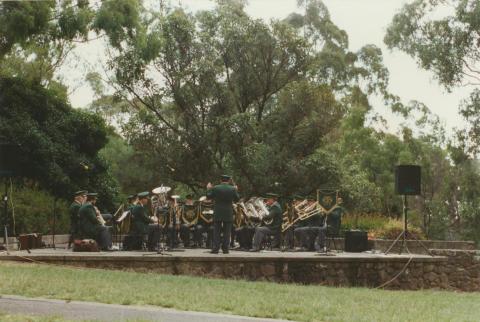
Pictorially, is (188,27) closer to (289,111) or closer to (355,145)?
(289,111)

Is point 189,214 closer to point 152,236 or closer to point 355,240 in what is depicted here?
point 152,236

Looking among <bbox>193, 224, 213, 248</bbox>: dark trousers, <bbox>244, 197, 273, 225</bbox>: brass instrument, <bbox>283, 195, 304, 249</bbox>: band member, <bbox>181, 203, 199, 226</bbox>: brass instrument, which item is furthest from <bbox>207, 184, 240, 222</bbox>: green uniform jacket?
<bbox>283, 195, 304, 249</bbox>: band member

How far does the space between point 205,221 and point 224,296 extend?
30.3 feet

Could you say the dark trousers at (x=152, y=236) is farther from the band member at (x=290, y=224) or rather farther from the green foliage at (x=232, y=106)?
the green foliage at (x=232, y=106)

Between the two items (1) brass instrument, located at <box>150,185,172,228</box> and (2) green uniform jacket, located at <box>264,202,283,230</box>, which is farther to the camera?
(2) green uniform jacket, located at <box>264,202,283,230</box>

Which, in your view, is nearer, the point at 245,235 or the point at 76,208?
the point at 76,208

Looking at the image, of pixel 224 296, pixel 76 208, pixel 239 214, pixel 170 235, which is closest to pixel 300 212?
pixel 239 214

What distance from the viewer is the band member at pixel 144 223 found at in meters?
16.7

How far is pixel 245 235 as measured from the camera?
19234mm

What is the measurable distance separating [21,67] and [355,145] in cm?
1928

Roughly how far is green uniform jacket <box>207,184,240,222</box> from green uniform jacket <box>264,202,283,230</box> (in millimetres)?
1508

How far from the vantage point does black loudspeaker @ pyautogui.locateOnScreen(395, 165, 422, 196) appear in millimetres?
18219

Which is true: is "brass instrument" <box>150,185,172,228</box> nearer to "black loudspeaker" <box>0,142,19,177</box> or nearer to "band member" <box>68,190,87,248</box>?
"band member" <box>68,190,87,248</box>

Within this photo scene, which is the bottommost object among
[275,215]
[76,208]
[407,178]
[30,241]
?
[30,241]
